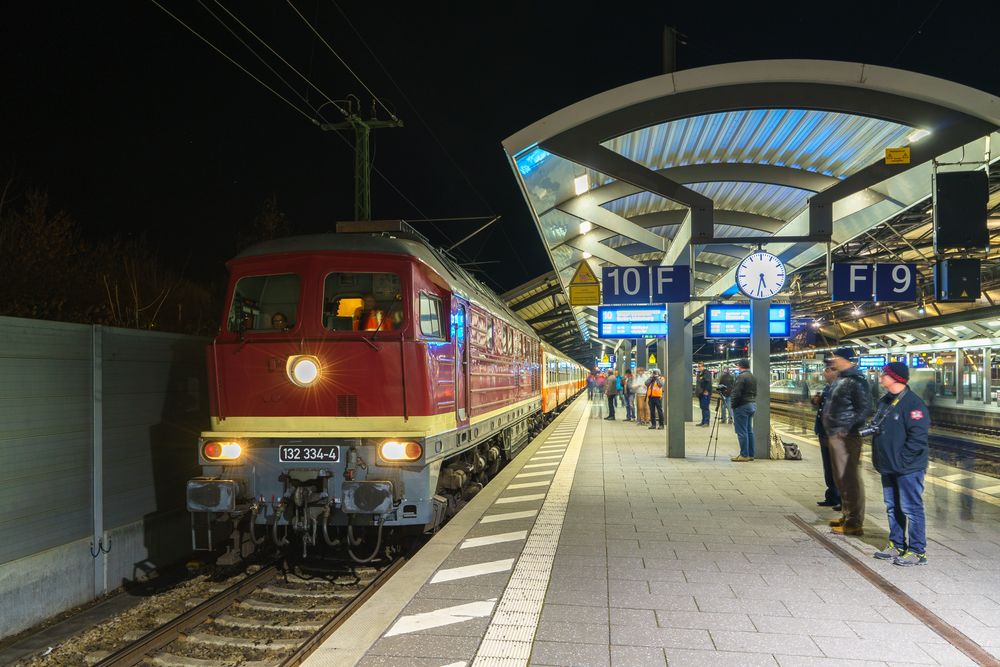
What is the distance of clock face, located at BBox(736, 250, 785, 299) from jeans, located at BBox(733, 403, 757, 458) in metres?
2.54

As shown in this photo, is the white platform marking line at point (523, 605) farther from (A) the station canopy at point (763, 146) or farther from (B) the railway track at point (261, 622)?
(A) the station canopy at point (763, 146)

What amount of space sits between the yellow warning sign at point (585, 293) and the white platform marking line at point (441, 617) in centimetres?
916

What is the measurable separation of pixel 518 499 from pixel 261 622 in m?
4.22

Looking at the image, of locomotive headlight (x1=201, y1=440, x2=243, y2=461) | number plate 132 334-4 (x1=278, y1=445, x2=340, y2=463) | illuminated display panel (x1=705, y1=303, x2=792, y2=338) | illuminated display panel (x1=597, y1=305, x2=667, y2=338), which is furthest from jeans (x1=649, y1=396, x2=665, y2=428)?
locomotive headlight (x1=201, y1=440, x2=243, y2=461)

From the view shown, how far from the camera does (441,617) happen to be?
4523mm

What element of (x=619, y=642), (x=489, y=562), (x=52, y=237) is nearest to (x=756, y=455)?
(x=489, y=562)

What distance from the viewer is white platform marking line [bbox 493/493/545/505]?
858cm

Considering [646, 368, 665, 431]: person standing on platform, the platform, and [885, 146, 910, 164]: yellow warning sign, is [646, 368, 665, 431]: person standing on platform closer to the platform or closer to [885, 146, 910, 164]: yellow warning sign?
the platform

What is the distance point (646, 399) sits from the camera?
20469 millimetres

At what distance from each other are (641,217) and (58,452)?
10841mm

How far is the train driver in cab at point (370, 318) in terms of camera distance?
19.9 feet

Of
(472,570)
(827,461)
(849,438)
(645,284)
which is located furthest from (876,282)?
(472,570)

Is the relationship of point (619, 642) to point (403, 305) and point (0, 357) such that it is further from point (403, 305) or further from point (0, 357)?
point (0, 357)

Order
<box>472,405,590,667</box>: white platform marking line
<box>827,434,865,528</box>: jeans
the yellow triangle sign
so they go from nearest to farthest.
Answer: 1. <box>472,405,590,667</box>: white platform marking line
2. <box>827,434,865,528</box>: jeans
3. the yellow triangle sign
